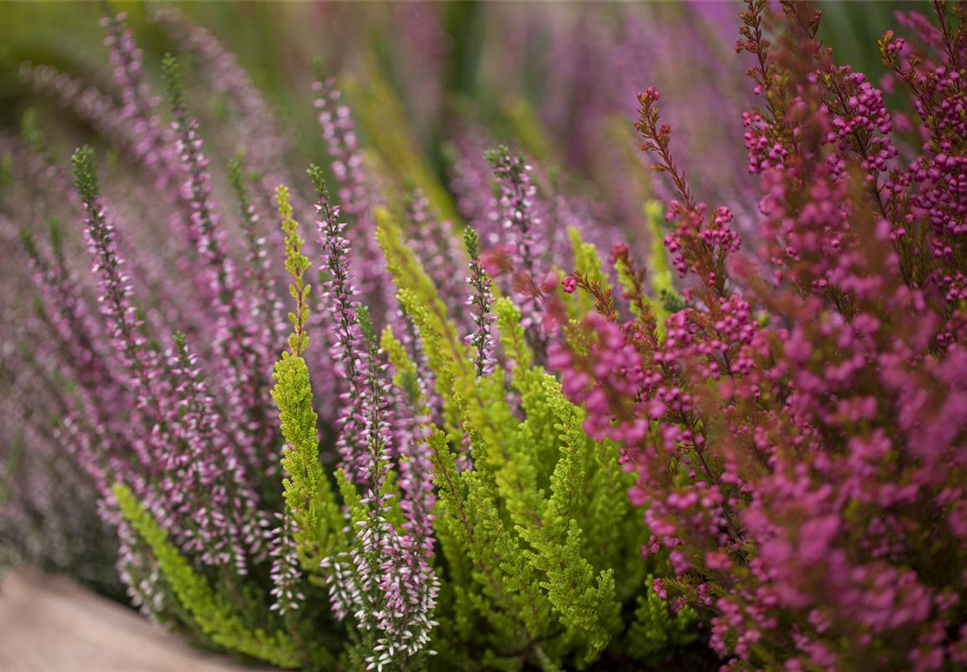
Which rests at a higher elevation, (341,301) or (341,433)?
(341,301)

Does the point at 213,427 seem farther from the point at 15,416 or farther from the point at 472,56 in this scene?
the point at 472,56

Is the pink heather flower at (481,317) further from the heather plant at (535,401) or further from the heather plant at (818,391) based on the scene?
the heather plant at (818,391)

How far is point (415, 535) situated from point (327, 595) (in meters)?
0.49

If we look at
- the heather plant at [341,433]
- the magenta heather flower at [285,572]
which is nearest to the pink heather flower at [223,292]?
the heather plant at [341,433]

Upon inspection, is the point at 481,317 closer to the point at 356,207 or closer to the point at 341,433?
the point at 341,433

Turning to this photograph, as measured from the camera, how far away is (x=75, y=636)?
7.02 ft

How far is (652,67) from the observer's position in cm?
332

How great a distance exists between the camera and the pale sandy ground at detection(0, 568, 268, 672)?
1943mm

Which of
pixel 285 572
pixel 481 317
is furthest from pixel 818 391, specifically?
pixel 285 572

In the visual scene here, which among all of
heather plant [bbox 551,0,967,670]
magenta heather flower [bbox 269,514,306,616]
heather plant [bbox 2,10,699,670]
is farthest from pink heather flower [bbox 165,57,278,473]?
heather plant [bbox 551,0,967,670]

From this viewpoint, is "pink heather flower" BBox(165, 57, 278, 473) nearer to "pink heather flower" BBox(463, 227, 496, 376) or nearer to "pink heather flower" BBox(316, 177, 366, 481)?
"pink heather flower" BBox(316, 177, 366, 481)

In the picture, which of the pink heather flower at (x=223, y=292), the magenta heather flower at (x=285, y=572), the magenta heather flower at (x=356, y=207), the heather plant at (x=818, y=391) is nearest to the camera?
the heather plant at (x=818, y=391)

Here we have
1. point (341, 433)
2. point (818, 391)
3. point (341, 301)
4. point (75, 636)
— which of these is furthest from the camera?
point (75, 636)

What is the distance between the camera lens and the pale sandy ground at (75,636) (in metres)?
1.94
